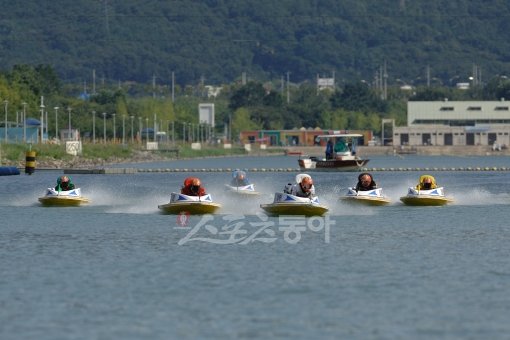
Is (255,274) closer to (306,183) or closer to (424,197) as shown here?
(306,183)

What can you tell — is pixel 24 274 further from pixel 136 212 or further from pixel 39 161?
pixel 39 161

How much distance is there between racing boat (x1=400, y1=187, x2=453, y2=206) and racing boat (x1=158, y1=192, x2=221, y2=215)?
43.7 feet

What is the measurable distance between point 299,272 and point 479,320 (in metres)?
10.9

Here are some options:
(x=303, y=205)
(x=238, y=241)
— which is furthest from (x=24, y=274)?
(x=303, y=205)

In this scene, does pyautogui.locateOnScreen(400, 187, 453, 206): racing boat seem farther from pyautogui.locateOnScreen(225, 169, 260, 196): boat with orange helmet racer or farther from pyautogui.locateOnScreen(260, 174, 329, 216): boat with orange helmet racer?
pyautogui.locateOnScreen(260, 174, 329, 216): boat with orange helmet racer

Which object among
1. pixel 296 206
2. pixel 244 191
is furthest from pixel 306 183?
pixel 244 191

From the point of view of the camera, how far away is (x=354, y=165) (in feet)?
505

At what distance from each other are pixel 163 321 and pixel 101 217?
39116 mm

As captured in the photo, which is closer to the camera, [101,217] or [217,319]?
[217,319]

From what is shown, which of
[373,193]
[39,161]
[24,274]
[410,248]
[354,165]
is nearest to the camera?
[24,274]

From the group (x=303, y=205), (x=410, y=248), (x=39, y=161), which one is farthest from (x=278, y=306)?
(x=39, y=161)

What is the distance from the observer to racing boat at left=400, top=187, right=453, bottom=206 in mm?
81062

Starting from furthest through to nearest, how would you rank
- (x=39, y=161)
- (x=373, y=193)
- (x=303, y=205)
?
(x=39, y=161), (x=373, y=193), (x=303, y=205)

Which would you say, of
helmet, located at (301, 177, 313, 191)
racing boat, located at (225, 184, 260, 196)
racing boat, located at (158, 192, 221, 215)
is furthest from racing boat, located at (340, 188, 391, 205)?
racing boat, located at (225, 184, 260, 196)
